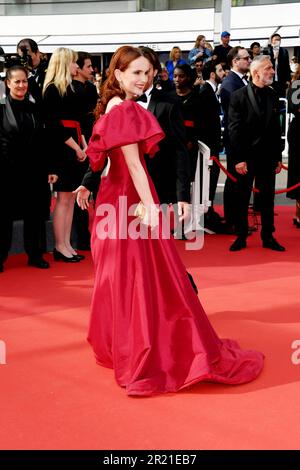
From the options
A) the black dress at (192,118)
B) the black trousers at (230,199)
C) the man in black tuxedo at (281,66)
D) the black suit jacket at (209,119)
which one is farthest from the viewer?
the man in black tuxedo at (281,66)

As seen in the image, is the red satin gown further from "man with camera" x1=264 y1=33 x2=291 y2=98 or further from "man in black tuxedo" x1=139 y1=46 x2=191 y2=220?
"man with camera" x1=264 y1=33 x2=291 y2=98

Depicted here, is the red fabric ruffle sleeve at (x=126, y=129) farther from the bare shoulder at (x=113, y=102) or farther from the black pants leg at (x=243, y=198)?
the black pants leg at (x=243, y=198)

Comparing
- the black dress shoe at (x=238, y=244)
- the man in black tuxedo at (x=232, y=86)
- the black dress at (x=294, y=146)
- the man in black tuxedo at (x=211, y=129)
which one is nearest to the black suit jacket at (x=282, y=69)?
the man in black tuxedo at (x=232, y=86)

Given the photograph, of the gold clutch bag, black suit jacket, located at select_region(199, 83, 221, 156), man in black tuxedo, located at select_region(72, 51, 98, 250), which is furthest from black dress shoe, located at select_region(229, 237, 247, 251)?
the gold clutch bag

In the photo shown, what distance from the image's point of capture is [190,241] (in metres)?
7.06

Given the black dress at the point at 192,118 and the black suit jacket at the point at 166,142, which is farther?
the black dress at the point at 192,118

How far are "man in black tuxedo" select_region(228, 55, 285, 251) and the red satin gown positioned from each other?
10.0 ft

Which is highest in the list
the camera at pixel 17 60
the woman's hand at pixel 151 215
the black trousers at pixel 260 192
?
the camera at pixel 17 60

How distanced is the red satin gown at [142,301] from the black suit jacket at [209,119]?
11.7 ft

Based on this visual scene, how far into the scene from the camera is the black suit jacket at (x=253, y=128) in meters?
6.48

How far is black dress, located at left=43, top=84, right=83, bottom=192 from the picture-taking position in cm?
594

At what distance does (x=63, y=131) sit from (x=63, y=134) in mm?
26

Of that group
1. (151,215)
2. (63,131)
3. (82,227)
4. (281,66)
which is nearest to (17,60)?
(63,131)
